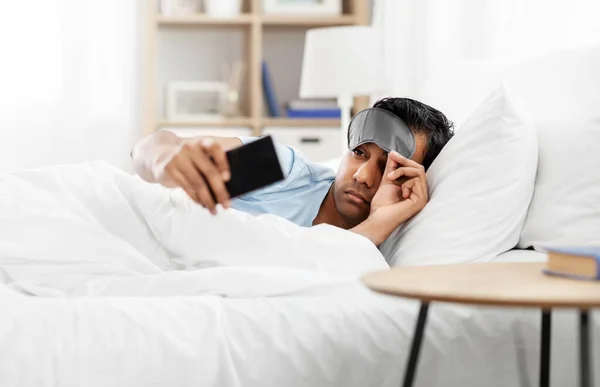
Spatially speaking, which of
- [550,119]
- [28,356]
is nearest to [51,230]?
[28,356]

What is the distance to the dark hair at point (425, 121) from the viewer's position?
189 cm

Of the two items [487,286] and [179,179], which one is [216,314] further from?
[487,286]

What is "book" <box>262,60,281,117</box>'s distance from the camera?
4.26 metres

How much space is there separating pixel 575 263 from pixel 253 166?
425 mm

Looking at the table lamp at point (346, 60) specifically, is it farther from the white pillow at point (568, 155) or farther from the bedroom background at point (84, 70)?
the white pillow at point (568, 155)

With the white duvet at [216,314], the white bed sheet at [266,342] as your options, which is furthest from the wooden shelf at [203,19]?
the white bed sheet at [266,342]

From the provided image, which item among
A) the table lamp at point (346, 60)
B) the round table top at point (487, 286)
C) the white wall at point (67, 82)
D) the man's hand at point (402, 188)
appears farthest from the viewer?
the white wall at point (67, 82)

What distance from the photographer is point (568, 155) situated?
1.70m

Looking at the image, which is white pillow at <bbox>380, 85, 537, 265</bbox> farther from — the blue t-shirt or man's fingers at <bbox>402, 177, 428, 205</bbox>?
the blue t-shirt

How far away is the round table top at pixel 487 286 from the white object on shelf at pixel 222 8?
322 cm

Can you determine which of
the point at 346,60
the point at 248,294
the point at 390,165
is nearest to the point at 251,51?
the point at 346,60

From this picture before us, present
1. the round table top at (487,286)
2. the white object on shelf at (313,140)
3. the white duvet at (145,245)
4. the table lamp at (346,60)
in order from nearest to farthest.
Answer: the round table top at (487,286) < the white duvet at (145,245) < the table lamp at (346,60) < the white object on shelf at (313,140)

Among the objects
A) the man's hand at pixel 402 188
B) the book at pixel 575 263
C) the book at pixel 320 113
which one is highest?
the book at pixel 575 263

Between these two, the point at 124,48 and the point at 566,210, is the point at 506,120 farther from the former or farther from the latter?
the point at 124,48
